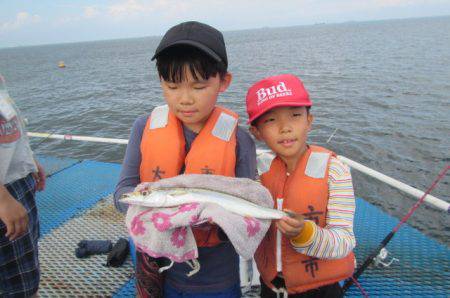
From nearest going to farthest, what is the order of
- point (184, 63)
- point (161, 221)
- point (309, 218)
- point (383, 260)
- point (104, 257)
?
point (161, 221)
point (184, 63)
point (309, 218)
point (383, 260)
point (104, 257)

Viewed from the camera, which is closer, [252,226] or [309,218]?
[252,226]

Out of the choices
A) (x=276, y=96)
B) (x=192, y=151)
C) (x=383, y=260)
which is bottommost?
(x=383, y=260)

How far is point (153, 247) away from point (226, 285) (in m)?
0.78

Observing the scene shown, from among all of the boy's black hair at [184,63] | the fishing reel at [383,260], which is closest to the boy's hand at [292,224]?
the boy's black hair at [184,63]

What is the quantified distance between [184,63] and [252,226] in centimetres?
113

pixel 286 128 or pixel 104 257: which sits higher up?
pixel 286 128

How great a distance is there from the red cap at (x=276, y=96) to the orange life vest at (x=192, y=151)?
0.74 ft

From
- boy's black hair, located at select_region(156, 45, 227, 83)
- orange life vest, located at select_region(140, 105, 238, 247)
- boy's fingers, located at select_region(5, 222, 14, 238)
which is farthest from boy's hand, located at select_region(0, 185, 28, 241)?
boy's black hair, located at select_region(156, 45, 227, 83)

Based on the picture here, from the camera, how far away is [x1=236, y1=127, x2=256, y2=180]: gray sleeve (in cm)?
242

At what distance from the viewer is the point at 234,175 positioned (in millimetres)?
2424

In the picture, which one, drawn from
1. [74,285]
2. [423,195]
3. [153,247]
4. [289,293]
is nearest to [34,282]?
[74,285]

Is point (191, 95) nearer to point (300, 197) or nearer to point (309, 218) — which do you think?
point (300, 197)

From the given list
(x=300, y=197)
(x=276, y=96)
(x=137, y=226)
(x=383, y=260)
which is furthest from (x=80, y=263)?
(x=383, y=260)

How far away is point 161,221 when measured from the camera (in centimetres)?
189
